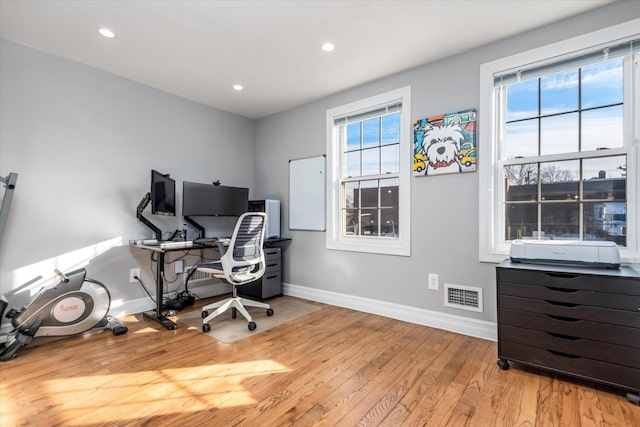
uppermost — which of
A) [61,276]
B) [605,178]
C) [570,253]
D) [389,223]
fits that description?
[605,178]

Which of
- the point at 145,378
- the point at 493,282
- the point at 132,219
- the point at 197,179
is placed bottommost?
the point at 145,378

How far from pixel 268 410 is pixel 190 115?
132 inches

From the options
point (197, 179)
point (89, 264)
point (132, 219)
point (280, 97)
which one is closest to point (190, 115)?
point (197, 179)

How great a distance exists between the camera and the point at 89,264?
2861 millimetres

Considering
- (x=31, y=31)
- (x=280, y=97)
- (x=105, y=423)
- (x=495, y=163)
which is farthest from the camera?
(x=280, y=97)

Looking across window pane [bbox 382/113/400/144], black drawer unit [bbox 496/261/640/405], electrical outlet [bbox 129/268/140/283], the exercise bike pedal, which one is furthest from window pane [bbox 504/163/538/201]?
electrical outlet [bbox 129/268/140/283]

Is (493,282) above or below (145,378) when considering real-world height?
above

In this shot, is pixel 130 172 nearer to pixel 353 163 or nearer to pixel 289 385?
pixel 353 163

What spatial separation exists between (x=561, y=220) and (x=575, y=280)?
0.69m

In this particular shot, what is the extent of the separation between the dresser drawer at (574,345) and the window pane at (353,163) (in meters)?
2.13

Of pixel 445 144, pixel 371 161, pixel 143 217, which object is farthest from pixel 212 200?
pixel 445 144

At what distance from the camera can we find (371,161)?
3385 millimetres

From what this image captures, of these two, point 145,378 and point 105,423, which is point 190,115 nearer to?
point 145,378

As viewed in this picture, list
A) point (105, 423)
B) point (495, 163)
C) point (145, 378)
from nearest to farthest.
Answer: point (105, 423) < point (145, 378) < point (495, 163)
